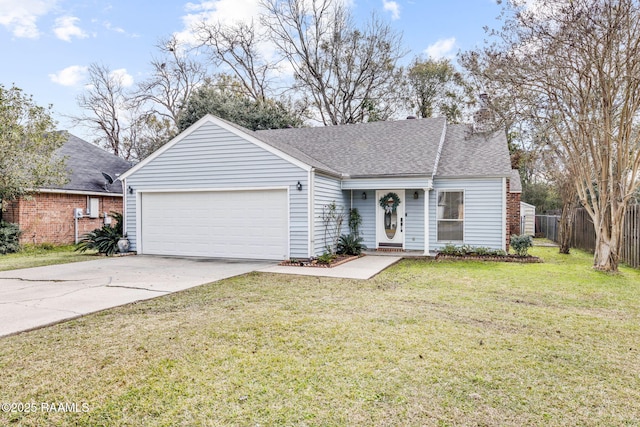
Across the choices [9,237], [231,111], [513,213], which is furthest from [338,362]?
[231,111]

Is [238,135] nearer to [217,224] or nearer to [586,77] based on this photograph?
[217,224]

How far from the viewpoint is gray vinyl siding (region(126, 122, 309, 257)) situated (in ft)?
34.4

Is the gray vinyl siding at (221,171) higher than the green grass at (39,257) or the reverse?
higher

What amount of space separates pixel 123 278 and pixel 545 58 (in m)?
10.3

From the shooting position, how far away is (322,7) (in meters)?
24.2

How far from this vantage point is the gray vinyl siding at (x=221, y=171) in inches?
412

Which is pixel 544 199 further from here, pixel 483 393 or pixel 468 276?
pixel 483 393

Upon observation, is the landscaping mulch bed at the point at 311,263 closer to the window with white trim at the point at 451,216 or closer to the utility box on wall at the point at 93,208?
the window with white trim at the point at 451,216

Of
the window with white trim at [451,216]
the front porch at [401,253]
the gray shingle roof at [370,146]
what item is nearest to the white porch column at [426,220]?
the front porch at [401,253]

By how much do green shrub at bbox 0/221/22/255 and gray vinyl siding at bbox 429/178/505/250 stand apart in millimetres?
13596

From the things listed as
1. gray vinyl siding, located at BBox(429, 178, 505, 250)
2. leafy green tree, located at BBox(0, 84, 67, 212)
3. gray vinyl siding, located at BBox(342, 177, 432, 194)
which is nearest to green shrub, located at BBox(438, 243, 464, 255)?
gray vinyl siding, located at BBox(429, 178, 505, 250)

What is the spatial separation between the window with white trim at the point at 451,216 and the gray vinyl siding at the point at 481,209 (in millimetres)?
142

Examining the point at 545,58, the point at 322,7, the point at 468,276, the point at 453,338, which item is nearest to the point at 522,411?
the point at 453,338

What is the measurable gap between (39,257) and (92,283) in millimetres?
6157
